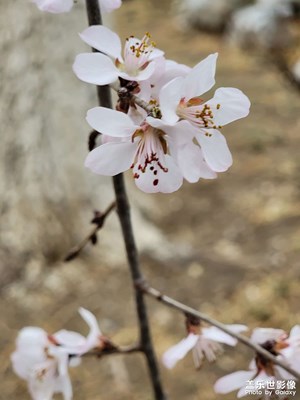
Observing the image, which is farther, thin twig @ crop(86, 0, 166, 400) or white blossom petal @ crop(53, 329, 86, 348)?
white blossom petal @ crop(53, 329, 86, 348)

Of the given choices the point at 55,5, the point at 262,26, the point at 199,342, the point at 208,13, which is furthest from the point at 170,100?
the point at 208,13

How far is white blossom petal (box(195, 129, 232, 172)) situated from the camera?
499 mm

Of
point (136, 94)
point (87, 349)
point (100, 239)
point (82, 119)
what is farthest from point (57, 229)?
point (136, 94)

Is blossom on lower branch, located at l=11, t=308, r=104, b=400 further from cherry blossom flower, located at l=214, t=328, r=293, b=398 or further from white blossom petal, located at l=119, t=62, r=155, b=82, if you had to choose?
white blossom petal, located at l=119, t=62, r=155, b=82

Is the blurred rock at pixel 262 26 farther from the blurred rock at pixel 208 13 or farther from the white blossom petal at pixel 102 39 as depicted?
the white blossom petal at pixel 102 39

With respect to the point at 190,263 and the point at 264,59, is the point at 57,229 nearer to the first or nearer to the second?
the point at 190,263

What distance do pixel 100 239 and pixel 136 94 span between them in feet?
4.17

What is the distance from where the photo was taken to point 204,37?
4.85 m

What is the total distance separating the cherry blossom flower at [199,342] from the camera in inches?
26.0

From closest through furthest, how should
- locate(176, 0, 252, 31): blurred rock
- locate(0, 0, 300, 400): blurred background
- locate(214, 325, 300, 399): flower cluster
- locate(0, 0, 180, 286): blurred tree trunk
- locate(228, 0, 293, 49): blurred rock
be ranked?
locate(214, 325, 300, 399): flower cluster, locate(0, 0, 300, 400): blurred background, locate(0, 0, 180, 286): blurred tree trunk, locate(228, 0, 293, 49): blurred rock, locate(176, 0, 252, 31): blurred rock

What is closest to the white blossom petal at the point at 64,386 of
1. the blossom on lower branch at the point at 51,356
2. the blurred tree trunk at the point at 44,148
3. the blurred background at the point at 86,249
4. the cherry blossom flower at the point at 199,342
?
the blossom on lower branch at the point at 51,356

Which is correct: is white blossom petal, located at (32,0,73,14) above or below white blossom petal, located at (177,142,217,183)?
above

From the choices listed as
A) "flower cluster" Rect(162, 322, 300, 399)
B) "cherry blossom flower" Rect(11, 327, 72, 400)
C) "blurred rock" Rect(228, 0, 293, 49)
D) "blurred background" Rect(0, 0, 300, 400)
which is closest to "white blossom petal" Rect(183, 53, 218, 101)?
"flower cluster" Rect(162, 322, 300, 399)

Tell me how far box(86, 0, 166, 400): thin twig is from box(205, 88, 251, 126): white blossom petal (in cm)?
10
